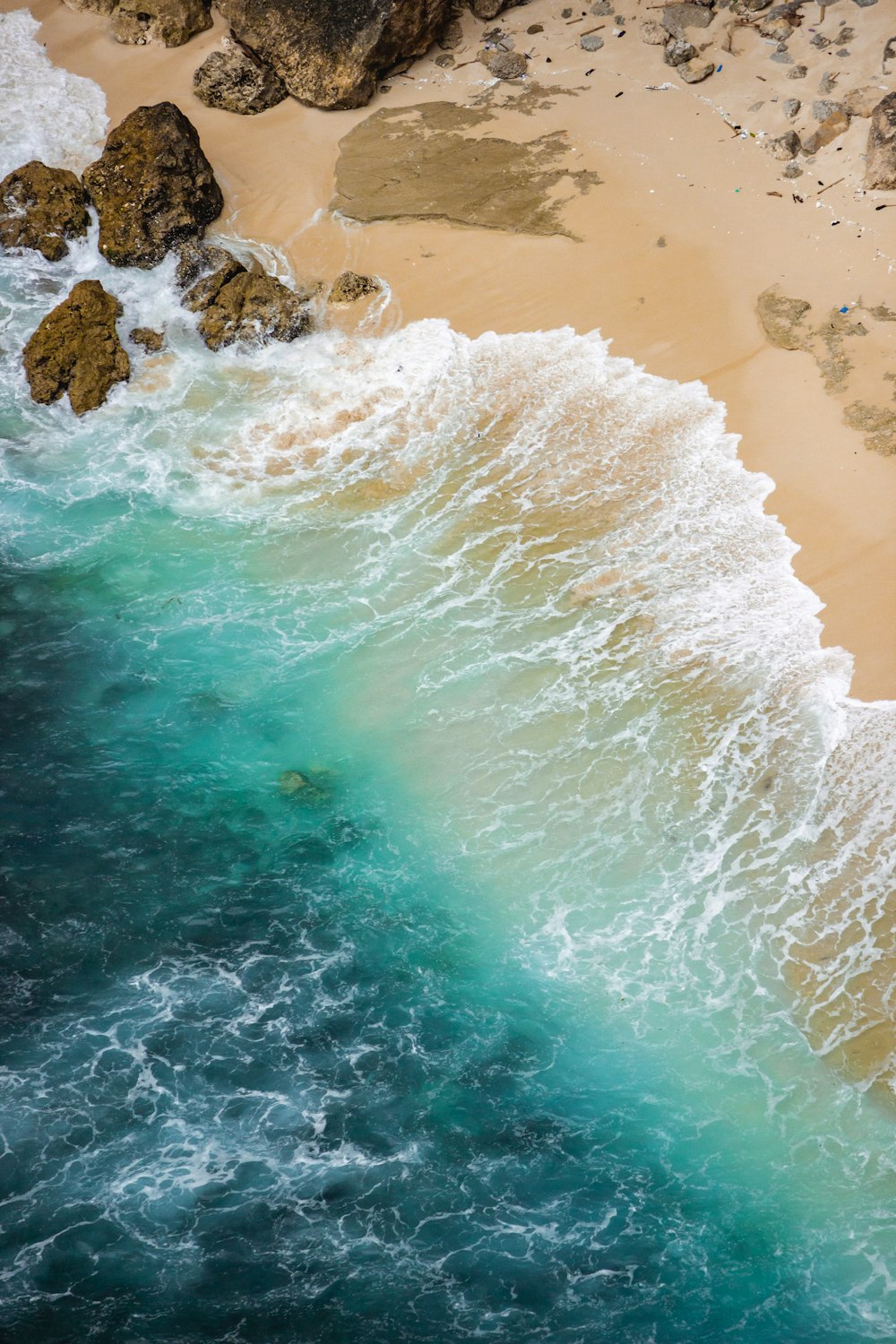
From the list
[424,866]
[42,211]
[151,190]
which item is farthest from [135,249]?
[424,866]

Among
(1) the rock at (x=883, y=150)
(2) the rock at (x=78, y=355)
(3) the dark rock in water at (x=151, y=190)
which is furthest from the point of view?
(3) the dark rock in water at (x=151, y=190)

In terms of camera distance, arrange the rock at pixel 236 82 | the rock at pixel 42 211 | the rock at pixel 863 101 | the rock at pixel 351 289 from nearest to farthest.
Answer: the rock at pixel 351 289 → the rock at pixel 863 101 → the rock at pixel 42 211 → the rock at pixel 236 82


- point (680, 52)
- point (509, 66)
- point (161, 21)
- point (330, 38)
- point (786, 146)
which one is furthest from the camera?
point (161, 21)

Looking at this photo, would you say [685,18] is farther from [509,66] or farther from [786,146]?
[786,146]

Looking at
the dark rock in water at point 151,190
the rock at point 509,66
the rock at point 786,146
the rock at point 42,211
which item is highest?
the rock at point 786,146

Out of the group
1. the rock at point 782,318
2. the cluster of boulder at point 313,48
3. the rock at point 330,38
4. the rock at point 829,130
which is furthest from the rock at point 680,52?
the rock at point 782,318

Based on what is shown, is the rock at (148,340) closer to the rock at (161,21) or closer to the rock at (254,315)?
the rock at (254,315)

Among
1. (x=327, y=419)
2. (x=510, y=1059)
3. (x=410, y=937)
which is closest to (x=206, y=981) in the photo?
(x=410, y=937)
